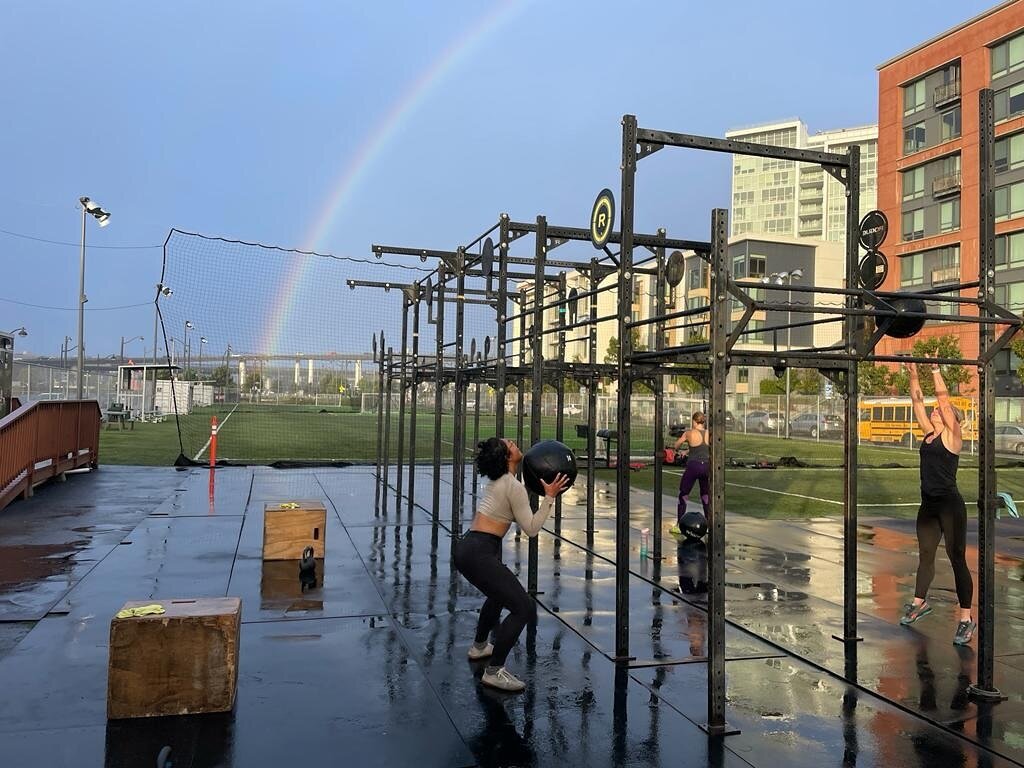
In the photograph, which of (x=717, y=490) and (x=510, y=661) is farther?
(x=510, y=661)

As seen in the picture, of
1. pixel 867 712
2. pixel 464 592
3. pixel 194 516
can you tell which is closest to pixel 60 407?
pixel 194 516

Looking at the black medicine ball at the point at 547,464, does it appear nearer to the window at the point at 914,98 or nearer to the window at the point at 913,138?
the window at the point at 913,138

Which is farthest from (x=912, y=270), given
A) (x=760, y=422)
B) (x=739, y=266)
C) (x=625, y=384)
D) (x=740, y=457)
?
(x=625, y=384)

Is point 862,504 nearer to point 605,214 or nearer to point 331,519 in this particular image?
point 331,519

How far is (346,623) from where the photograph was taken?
6.77 meters

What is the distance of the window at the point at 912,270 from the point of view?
154ft

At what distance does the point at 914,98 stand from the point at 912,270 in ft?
33.3

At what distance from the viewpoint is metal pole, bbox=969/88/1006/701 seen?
528 cm

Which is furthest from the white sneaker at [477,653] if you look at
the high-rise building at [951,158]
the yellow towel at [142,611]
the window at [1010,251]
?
the window at [1010,251]

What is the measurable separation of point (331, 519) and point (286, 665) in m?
6.95

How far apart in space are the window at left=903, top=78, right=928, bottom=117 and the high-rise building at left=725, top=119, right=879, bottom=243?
65.1 meters

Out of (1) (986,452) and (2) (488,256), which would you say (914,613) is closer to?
(1) (986,452)

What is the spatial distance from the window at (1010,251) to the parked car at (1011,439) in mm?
10097

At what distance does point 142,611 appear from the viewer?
4.82m
